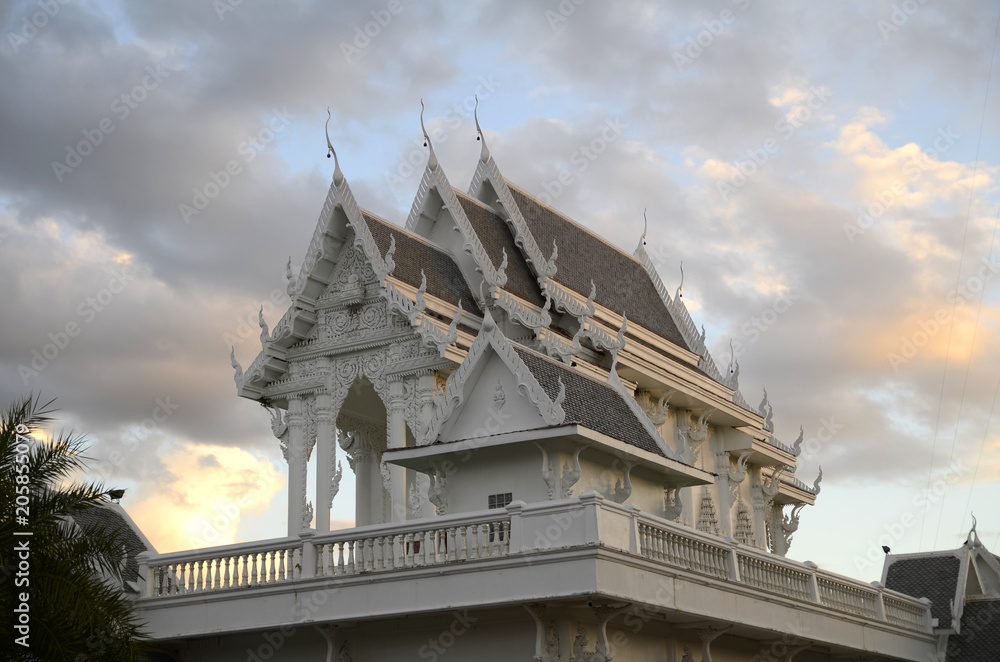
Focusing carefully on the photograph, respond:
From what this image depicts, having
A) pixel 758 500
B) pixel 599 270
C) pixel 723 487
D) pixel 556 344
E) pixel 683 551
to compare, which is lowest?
pixel 683 551

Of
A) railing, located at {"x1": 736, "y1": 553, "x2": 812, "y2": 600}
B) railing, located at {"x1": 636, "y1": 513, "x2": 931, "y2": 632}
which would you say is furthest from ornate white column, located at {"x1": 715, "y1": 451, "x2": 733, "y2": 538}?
railing, located at {"x1": 736, "y1": 553, "x2": 812, "y2": 600}

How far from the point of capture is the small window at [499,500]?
64.7 ft

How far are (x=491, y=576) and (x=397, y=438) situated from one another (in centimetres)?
954

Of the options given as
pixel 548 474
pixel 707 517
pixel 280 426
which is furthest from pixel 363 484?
pixel 548 474

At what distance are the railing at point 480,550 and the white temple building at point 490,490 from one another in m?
0.04

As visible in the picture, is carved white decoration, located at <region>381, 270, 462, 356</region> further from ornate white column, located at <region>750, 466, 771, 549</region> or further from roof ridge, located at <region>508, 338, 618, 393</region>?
ornate white column, located at <region>750, 466, 771, 549</region>

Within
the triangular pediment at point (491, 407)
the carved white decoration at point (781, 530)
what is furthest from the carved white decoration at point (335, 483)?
the carved white decoration at point (781, 530)

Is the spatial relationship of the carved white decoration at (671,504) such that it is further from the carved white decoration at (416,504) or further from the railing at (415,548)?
the carved white decoration at (416,504)

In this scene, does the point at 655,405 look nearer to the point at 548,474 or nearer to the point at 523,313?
the point at 523,313

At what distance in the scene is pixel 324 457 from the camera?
27.0 meters

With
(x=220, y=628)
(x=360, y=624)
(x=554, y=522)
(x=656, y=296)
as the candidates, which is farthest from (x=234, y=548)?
(x=656, y=296)

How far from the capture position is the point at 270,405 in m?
28.6

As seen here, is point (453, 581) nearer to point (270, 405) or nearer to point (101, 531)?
point (101, 531)

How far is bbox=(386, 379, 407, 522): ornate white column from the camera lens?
2516 centimetres
